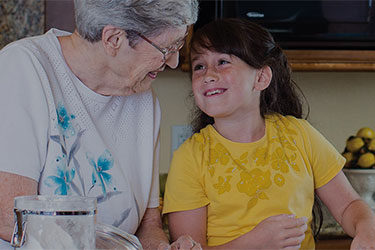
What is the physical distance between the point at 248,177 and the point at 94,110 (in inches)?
15.3

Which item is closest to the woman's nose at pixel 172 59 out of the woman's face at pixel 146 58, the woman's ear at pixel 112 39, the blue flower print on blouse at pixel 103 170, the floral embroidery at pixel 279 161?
the woman's face at pixel 146 58

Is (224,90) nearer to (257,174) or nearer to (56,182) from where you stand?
(257,174)

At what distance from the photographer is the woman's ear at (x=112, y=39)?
3.95ft

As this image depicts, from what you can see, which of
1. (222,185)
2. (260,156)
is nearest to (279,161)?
(260,156)

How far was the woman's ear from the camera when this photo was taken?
1.21m

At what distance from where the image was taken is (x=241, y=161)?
144cm

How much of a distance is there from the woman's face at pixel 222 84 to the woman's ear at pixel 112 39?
0.84ft

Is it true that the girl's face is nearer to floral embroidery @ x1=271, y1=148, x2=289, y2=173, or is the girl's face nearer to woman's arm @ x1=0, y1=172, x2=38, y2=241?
floral embroidery @ x1=271, y1=148, x2=289, y2=173

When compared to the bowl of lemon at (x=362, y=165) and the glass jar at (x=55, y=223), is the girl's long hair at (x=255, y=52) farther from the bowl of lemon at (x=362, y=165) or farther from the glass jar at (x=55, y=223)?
the glass jar at (x=55, y=223)

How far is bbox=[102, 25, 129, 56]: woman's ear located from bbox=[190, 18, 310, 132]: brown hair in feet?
0.93

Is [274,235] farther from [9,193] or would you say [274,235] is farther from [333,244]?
[333,244]

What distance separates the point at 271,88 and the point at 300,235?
464mm

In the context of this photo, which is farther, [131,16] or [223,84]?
[223,84]

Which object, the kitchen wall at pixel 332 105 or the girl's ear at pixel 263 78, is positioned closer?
the girl's ear at pixel 263 78
